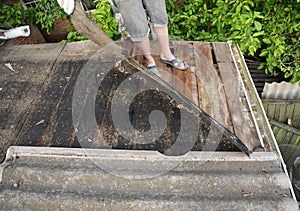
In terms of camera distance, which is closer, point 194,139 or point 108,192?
point 108,192

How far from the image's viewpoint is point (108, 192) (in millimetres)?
1498

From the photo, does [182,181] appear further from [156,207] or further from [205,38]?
[205,38]

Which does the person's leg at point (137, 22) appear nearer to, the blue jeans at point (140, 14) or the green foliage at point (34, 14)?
the blue jeans at point (140, 14)

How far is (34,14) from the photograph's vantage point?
4.96 m

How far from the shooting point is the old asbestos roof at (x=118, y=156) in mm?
1464

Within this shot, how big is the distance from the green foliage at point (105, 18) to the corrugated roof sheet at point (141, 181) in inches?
101

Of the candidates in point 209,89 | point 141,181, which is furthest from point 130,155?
point 209,89

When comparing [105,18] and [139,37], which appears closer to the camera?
[139,37]

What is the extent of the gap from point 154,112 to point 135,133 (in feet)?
0.84

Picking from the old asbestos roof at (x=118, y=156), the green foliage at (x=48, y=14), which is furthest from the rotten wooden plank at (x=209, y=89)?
the green foliage at (x=48, y=14)

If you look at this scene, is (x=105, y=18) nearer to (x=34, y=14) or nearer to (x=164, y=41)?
(x=164, y=41)

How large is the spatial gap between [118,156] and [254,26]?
2962 mm

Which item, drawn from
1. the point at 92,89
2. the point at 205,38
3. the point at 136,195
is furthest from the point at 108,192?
the point at 205,38

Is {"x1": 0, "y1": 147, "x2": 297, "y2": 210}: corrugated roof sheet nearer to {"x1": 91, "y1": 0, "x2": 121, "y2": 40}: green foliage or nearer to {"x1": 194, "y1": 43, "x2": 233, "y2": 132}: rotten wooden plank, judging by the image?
{"x1": 194, "y1": 43, "x2": 233, "y2": 132}: rotten wooden plank
